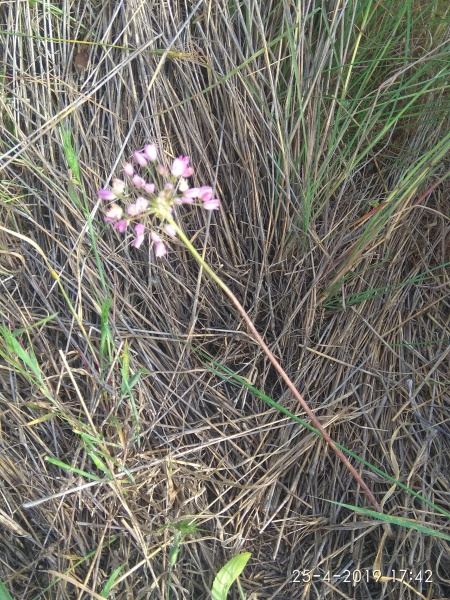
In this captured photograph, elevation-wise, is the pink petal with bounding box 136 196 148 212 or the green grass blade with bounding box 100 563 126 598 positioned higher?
the pink petal with bounding box 136 196 148 212

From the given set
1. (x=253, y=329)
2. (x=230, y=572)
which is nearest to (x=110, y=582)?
(x=230, y=572)

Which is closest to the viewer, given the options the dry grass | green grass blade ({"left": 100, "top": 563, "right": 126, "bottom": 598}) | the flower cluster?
the flower cluster

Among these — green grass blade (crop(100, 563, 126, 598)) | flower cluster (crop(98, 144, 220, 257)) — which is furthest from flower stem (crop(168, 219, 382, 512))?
green grass blade (crop(100, 563, 126, 598))

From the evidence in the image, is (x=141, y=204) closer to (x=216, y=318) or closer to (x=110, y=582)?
(x=216, y=318)

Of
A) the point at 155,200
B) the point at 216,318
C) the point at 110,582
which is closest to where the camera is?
the point at 155,200

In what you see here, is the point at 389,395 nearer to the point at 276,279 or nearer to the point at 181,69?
the point at 276,279

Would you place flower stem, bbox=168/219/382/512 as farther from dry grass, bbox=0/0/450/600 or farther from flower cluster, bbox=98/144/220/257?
dry grass, bbox=0/0/450/600

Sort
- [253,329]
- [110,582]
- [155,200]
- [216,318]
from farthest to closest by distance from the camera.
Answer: [216,318] → [110,582] → [253,329] → [155,200]

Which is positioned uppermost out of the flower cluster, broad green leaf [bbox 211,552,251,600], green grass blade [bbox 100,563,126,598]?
the flower cluster
